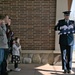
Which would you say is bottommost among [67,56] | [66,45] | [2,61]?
[67,56]

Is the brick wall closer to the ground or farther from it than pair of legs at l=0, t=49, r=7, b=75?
farther from it

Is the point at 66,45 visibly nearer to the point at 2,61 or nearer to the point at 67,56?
the point at 67,56

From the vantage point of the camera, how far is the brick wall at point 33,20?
9.00m

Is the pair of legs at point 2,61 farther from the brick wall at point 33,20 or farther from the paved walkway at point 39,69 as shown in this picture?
the brick wall at point 33,20

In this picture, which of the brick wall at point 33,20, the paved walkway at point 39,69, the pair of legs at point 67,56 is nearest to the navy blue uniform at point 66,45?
the pair of legs at point 67,56

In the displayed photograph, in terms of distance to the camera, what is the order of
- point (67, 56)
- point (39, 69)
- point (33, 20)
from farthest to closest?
point (33, 20) → point (39, 69) → point (67, 56)

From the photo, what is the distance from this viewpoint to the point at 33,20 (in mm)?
9039

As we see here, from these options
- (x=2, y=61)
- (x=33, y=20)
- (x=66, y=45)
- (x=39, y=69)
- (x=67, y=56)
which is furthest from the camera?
(x=33, y=20)

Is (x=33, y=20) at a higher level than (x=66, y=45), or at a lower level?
higher

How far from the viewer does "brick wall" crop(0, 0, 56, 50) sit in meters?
9.00

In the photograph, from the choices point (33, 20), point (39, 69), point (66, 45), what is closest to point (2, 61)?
point (66, 45)

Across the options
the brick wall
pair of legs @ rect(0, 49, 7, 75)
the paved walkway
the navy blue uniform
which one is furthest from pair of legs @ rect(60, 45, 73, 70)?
pair of legs @ rect(0, 49, 7, 75)

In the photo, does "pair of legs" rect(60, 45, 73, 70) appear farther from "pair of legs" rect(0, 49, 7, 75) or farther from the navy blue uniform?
"pair of legs" rect(0, 49, 7, 75)

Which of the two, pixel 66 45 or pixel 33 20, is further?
pixel 33 20
